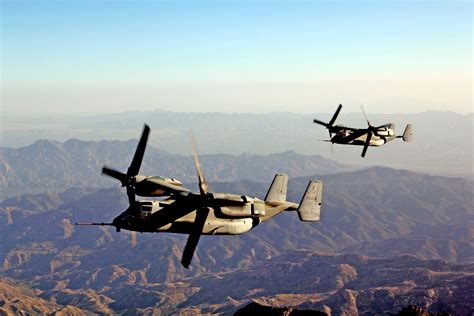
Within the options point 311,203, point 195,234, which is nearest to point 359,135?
point 311,203

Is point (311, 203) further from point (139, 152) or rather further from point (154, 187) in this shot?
point (139, 152)

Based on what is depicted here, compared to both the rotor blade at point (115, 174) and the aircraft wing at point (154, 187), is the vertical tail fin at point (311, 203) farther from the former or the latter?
the rotor blade at point (115, 174)

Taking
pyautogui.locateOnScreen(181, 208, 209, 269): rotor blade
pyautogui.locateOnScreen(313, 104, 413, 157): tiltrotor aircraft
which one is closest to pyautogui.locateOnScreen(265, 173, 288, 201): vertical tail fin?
pyautogui.locateOnScreen(181, 208, 209, 269): rotor blade

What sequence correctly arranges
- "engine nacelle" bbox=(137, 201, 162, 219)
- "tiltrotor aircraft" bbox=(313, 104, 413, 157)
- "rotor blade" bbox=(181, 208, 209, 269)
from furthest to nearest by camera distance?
"tiltrotor aircraft" bbox=(313, 104, 413, 157) < "engine nacelle" bbox=(137, 201, 162, 219) < "rotor blade" bbox=(181, 208, 209, 269)

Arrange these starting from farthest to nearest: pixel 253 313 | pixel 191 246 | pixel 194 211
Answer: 1. pixel 253 313
2. pixel 194 211
3. pixel 191 246

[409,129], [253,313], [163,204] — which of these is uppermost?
[409,129]

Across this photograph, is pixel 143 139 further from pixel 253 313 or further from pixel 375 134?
pixel 253 313

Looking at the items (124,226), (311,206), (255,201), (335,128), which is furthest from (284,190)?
(335,128)

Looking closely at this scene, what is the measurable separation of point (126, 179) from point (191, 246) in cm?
1245

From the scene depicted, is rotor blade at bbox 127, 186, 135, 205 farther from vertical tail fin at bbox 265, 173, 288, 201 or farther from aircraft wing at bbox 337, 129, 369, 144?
aircraft wing at bbox 337, 129, 369, 144

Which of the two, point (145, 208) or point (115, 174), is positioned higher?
point (115, 174)

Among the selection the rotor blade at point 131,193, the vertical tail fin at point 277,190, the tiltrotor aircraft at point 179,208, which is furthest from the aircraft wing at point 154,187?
the vertical tail fin at point 277,190

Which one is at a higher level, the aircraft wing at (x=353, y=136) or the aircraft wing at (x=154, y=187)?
the aircraft wing at (x=353, y=136)

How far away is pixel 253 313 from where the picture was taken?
14675cm
